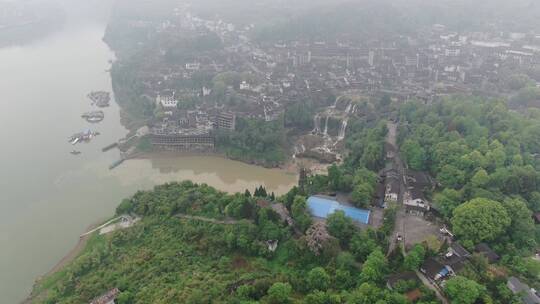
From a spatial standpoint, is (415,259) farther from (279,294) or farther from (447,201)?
(279,294)

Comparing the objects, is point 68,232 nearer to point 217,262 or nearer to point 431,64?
point 217,262

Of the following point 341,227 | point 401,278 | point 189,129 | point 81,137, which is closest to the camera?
point 401,278

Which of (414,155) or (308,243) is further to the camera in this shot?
(414,155)

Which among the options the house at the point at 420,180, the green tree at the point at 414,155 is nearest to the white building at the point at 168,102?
the green tree at the point at 414,155

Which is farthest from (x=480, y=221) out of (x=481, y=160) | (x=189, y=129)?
(x=189, y=129)

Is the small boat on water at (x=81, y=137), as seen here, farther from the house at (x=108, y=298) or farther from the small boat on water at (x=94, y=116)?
the house at (x=108, y=298)
